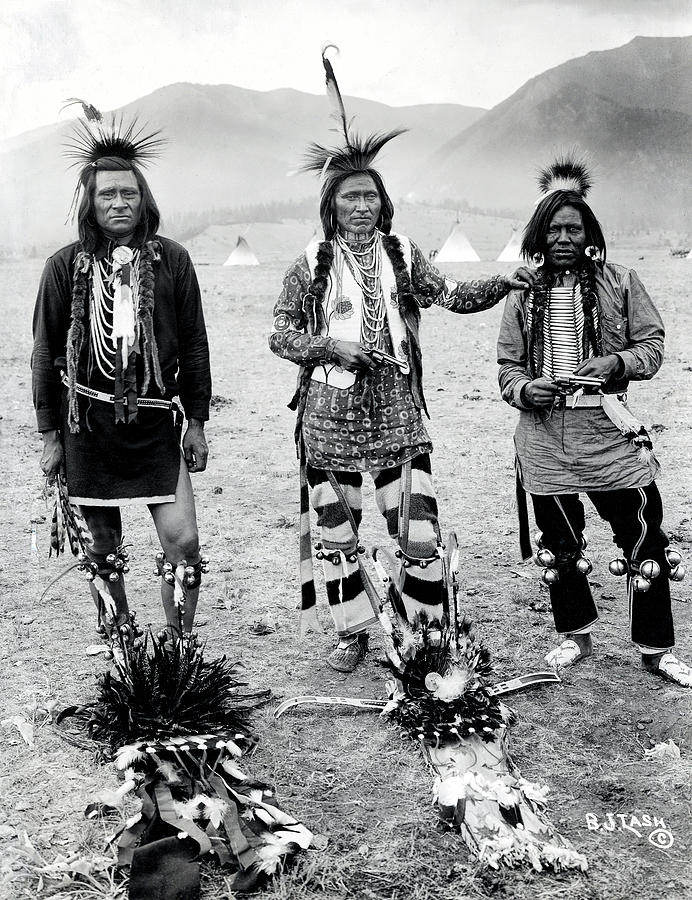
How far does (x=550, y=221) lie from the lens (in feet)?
10.3

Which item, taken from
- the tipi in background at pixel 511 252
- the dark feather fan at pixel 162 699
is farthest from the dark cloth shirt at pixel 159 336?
the tipi in background at pixel 511 252

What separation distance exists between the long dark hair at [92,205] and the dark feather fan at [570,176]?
5.07 ft

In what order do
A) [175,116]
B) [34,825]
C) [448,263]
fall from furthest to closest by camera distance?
1. [175,116]
2. [448,263]
3. [34,825]

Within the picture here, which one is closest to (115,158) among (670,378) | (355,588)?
(355,588)

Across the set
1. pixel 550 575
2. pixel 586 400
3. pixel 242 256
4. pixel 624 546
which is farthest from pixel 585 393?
pixel 242 256

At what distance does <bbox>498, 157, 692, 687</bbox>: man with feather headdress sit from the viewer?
3.16 m

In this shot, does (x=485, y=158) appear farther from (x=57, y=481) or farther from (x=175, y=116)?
(x=57, y=481)

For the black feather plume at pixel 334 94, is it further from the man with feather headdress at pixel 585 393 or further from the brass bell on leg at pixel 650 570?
the brass bell on leg at pixel 650 570

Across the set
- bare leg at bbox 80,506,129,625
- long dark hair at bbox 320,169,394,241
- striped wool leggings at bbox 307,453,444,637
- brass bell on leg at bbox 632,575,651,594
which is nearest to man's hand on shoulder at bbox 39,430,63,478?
bare leg at bbox 80,506,129,625

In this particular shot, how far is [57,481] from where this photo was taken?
10.7ft

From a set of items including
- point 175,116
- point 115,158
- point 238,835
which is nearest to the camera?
point 238,835

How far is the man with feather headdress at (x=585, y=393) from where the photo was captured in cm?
316

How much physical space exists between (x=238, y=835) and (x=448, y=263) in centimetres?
1802

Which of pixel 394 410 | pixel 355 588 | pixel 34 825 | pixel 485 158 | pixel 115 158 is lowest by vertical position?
pixel 34 825
